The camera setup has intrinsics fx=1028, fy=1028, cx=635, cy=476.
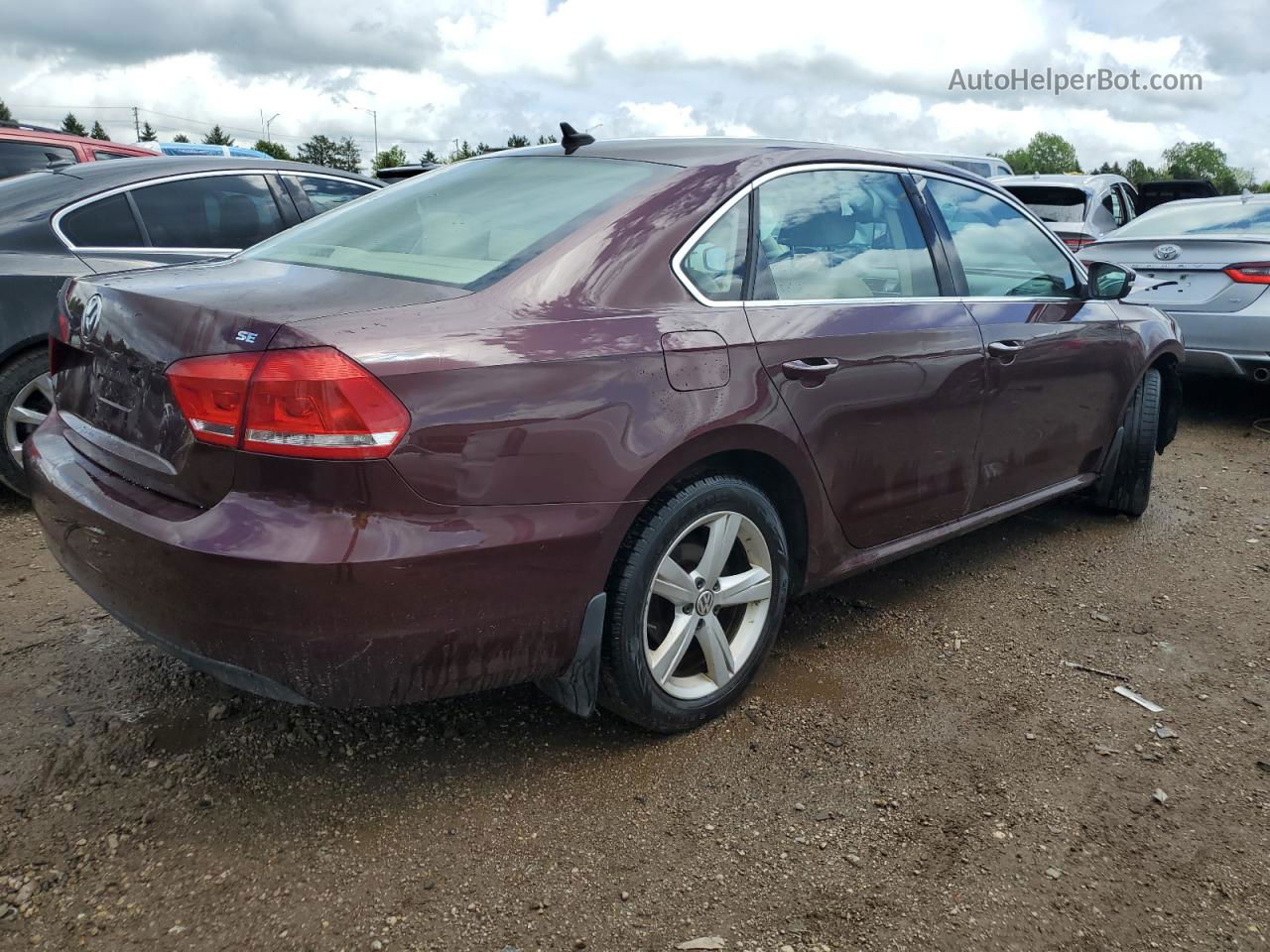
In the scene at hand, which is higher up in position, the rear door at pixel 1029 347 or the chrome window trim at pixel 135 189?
the chrome window trim at pixel 135 189

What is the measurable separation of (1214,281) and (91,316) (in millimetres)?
6507

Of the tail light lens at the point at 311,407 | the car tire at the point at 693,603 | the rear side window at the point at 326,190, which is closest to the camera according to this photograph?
the tail light lens at the point at 311,407

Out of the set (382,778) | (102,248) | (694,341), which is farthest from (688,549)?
(102,248)

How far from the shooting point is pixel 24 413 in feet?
14.2

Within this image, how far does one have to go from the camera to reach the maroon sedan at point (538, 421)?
2.05m

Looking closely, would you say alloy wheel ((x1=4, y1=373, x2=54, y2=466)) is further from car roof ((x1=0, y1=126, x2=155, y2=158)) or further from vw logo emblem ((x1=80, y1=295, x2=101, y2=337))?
car roof ((x1=0, y1=126, x2=155, y2=158))

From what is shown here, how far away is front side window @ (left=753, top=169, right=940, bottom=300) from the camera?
9.40 ft

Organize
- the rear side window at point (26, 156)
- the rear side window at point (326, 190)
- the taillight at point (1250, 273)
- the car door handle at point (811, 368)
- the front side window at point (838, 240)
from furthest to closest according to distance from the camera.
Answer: the rear side window at point (26, 156), the taillight at point (1250, 273), the rear side window at point (326, 190), the front side window at point (838, 240), the car door handle at point (811, 368)

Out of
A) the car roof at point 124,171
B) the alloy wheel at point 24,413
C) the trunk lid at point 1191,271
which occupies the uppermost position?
the car roof at point 124,171

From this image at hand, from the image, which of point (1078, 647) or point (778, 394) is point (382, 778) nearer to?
point (778, 394)

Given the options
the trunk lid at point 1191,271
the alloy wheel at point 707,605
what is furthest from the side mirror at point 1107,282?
the trunk lid at point 1191,271

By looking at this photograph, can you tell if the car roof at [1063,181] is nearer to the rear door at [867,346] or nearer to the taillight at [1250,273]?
the taillight at [1250,273]

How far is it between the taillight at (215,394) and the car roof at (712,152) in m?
1.33

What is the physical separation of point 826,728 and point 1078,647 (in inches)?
44.9
